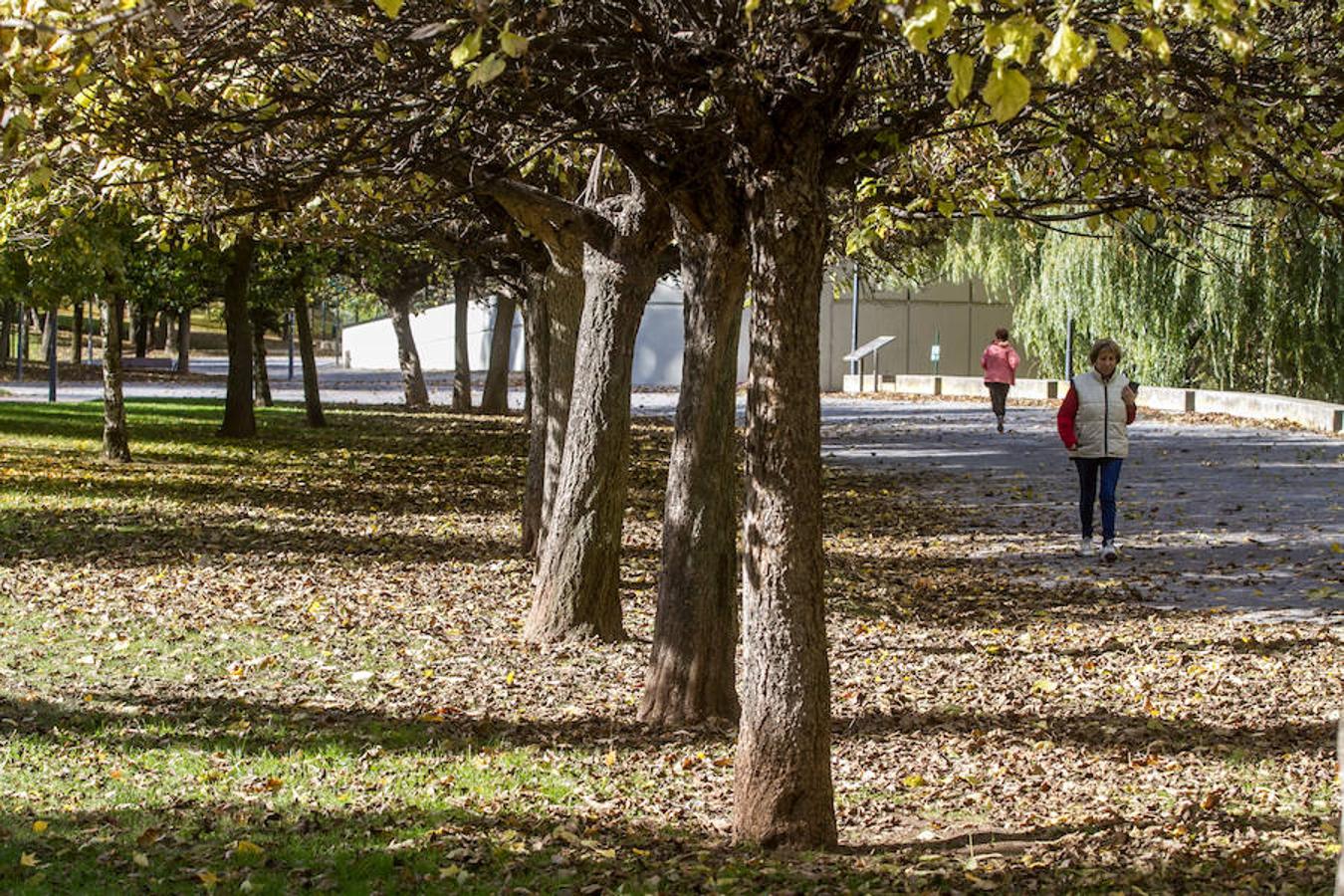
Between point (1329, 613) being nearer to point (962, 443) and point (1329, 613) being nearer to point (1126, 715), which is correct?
point (1126, 715)

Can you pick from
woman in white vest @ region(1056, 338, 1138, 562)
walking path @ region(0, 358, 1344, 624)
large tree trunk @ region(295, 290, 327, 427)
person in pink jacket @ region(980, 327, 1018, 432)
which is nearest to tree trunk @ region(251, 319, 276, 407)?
large tree trunk @ region(295, 290, 327, 427)

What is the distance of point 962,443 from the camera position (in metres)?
26.6

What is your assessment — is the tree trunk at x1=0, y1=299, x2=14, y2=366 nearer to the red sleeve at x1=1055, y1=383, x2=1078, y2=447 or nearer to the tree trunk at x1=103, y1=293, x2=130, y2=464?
the tree trunk at x1=103, y1=293, x2=130, y2=464

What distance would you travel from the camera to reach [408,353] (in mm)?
38188

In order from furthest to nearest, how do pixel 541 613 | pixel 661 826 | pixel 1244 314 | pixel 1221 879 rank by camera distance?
pixel 1244 314
pixel 541 613
pixel 661 826
pixel 1221 879

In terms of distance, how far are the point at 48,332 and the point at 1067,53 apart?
6093cm

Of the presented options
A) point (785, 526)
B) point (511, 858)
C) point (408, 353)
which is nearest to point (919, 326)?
point (408, 353)

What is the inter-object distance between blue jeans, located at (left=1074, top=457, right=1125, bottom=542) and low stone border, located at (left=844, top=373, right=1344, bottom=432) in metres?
12.9

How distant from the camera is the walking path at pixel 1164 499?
1255 cm

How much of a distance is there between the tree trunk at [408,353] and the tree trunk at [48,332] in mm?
7204

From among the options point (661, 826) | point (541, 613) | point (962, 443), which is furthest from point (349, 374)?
point (661, 826)

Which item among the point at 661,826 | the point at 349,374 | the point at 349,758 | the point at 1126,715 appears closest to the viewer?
the point at 661,826

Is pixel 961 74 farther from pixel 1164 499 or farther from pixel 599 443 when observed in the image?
pixel 1164 499

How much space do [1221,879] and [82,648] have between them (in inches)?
269
